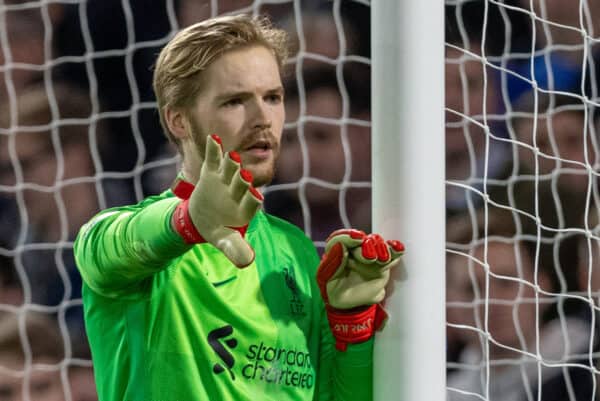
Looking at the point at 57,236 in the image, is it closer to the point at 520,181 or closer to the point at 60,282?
the point at 60,282

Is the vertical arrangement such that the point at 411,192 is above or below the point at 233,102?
below

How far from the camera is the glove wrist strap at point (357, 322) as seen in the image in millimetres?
1172

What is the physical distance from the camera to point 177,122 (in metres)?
1.30

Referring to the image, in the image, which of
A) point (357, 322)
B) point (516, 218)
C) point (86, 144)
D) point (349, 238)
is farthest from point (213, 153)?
point (516, 218)

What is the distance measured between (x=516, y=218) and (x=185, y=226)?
80.7 inches

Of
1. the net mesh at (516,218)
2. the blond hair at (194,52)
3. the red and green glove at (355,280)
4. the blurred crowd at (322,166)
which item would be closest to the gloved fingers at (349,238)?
the red and green glove at (355,280)

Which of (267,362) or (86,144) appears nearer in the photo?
(267,362)

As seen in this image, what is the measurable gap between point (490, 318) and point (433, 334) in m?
1.77

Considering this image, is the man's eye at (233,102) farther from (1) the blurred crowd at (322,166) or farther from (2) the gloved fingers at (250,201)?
(1) the blurred crowd at (322,166)

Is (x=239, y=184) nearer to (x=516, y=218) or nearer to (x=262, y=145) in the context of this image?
(x=262, y=145)

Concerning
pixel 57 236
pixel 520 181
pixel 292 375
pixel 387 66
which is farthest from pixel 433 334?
pixel 520 181


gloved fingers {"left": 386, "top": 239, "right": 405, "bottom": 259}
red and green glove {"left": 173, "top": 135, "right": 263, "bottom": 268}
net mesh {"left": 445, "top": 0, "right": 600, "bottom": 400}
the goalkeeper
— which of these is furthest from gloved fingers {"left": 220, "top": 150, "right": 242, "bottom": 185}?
net mesh {"left": 445, "top": 0, "right": 600, "bottom": 400}

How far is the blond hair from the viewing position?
1.25m

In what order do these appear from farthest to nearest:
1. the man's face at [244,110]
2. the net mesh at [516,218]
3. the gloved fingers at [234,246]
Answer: the net mesh at [516,218]
the man's face at [244,110]
the gloved fingers at [234,246]
